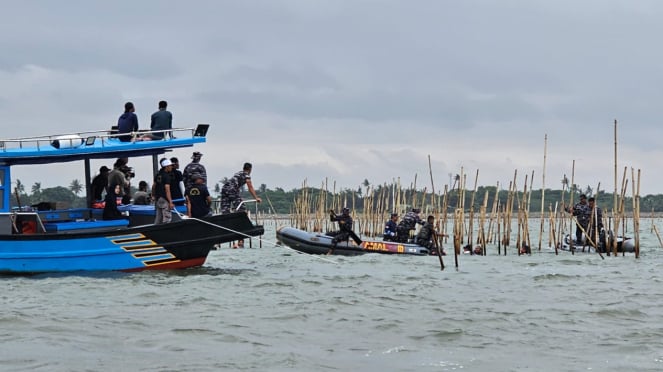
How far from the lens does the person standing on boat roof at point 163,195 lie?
19531 mm

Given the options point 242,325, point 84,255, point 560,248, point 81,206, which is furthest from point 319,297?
point 560,248

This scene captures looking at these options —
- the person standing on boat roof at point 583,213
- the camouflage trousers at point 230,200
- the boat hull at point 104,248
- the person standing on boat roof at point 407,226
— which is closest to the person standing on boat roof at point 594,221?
the person standing on boat roof at point 583,213

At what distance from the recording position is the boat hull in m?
→ 19.2

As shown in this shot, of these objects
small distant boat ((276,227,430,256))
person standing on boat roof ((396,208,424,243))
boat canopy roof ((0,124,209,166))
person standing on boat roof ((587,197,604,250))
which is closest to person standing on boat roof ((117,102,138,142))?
boat canopy roof ((0,124,209,166))

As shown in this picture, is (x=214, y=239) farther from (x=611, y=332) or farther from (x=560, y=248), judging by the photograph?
(x=560, y=248)

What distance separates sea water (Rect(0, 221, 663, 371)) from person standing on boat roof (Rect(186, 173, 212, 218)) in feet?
3.87

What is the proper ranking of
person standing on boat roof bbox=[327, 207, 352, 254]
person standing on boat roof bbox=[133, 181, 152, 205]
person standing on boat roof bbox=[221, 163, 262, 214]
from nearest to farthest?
1. person standing on boat roof bbox=[133, 181, 152, 205]
2. person standing on boat roof bbox=[221, 163, 262, 214]
3. person standing on boat roof bbox=[327, 207, 352, 254]

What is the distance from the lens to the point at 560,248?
33.1 metres

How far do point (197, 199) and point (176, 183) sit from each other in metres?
0.72

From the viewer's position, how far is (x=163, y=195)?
19578mm

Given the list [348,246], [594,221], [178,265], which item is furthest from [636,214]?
[178,265]

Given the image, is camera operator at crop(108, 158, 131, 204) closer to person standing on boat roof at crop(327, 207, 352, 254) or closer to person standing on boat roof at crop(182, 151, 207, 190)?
person standing on boat roof at crop(182, 151, 207, 190)

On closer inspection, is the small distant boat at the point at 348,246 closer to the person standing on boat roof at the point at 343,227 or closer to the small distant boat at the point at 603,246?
the person standing on boat roof at the point at 343,227

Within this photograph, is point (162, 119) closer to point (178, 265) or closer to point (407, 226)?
point (178, 265)
